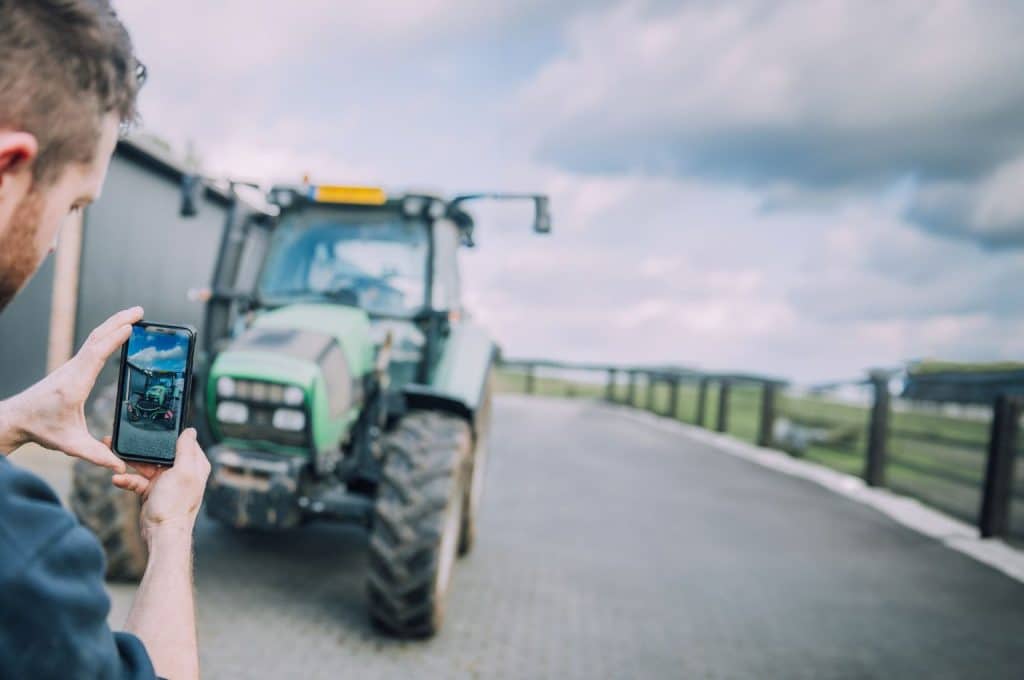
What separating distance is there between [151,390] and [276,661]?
2482mm

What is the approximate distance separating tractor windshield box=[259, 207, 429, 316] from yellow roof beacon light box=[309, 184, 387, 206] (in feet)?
1.10

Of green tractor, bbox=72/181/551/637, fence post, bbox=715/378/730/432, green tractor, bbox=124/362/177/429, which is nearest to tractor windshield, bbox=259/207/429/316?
green tractor, bbox=72/181/551/637

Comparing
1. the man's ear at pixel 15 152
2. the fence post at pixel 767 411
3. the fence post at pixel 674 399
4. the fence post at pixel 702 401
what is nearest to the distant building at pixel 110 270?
the man's ear at pixel 15 152

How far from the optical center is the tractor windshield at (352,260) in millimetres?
4699

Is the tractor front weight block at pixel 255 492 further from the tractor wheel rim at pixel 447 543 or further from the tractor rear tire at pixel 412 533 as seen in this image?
the tractor wheel rim at pixel 447 543

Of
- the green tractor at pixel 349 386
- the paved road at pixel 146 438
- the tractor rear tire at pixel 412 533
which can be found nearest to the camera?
the paved road at pixel 146 438

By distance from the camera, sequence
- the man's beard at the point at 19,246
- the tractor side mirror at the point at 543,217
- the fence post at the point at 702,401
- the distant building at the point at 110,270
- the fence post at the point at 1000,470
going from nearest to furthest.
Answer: the man's beard at the point at 19,246, the tractor side mirror at the point at 543,217, the fence post at the point at 1000,470, the distant building at the point at 110,270, the fence post at the point at 702,401

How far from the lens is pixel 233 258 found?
480cm

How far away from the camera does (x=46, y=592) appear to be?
0.84 metres

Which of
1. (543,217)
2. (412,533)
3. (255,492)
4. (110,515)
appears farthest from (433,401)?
(110,515)

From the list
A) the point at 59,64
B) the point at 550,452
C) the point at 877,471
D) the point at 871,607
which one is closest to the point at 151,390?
the point at 59,64

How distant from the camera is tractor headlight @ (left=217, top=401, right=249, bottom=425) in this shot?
12.6 ft

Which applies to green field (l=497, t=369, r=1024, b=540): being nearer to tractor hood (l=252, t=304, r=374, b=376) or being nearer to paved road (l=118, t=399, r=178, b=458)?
tractor hood (l=252, t=304, r=374, b=376)

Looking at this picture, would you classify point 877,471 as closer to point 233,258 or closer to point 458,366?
point 458,366
